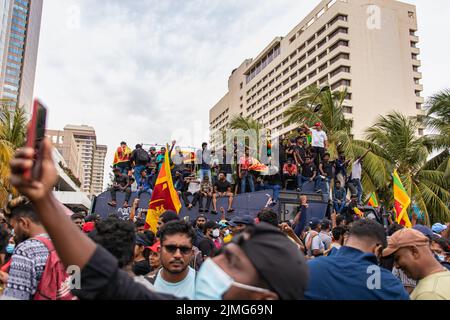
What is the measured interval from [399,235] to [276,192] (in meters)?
6.55

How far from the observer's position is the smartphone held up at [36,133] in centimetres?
134

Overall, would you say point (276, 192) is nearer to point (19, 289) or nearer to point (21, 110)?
point (19, 289)

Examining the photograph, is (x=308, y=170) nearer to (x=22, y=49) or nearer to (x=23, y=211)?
(x=23, y=211)

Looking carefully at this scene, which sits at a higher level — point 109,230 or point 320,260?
point 109,230

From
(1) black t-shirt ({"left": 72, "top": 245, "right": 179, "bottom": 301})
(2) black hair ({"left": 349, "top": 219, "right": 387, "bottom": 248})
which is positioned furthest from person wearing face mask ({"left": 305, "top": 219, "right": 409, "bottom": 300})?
(1) black t-shirt ({"left": 72, "top": 245, "right": 179, "bottom": 301})

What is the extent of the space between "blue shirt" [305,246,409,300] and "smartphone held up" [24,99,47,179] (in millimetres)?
1659

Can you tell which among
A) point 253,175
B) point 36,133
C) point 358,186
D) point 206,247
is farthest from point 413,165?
point 36,133

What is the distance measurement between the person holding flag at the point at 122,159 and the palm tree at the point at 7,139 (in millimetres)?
5435

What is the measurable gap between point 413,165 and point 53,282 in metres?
19.7

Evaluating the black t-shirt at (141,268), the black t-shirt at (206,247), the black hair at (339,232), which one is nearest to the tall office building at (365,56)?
the black hair at (339,232)

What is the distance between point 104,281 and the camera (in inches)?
55.4

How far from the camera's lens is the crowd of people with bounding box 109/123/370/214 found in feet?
35.0

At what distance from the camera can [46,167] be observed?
4.47ft
